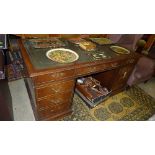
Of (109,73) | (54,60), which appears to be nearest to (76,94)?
(109,73)

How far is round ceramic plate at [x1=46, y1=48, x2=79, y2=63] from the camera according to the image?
4.37ft

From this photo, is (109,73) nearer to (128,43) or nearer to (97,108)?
(97,108)

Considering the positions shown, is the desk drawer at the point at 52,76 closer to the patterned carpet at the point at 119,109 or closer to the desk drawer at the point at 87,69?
the desk drawer at the point at 87,69

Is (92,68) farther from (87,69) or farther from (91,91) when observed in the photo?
(91,91)

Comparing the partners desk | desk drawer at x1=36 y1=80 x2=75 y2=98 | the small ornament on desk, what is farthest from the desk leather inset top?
the small ornament on desk

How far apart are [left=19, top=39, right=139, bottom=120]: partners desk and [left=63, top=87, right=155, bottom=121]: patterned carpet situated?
0.72 ft

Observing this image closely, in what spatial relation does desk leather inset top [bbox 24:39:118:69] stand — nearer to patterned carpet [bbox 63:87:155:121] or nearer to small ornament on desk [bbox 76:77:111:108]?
small ornament on desk [bbox 76:77:111:108]

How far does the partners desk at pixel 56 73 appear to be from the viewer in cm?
118

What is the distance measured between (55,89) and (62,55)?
353 mm

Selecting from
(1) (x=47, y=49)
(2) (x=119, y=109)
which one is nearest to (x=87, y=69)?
(1) (x=47, y=49)

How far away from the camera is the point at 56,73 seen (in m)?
1.21

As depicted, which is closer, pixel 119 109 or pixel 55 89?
pixel 55 89

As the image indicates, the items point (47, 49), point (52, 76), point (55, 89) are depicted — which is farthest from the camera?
point (47, 49)
